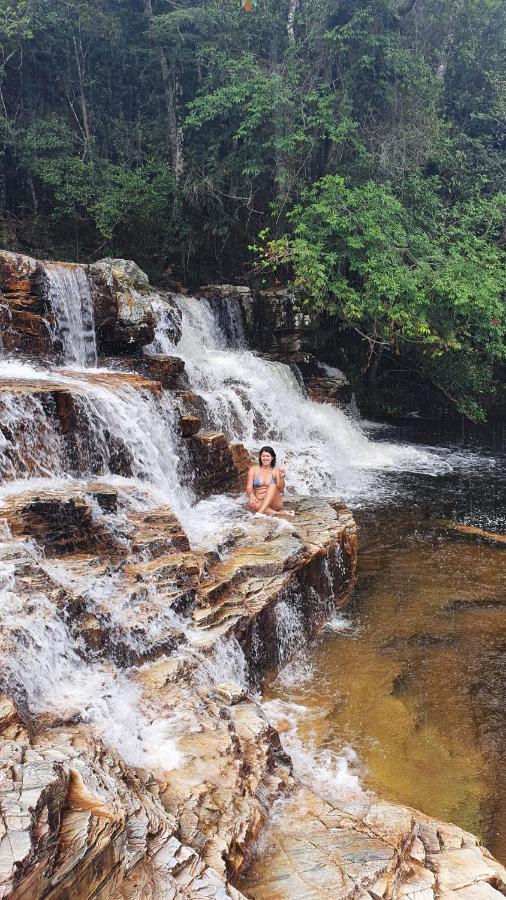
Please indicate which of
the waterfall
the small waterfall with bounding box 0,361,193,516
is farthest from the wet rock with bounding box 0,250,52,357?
the waterfall

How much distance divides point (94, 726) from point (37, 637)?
67 centimetres

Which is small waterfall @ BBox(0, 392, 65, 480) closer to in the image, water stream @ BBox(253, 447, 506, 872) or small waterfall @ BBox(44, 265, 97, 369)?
small waterfall @ BBox(44, 265, 97, 369)

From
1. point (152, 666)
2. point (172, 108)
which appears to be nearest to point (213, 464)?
point (152, 666)

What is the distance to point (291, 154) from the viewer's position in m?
12.8

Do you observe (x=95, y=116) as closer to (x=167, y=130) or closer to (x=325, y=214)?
(x=167, y=130)

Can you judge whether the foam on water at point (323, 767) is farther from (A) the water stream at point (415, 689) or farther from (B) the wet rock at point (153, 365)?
(B) the wet rock at point (153, 365)

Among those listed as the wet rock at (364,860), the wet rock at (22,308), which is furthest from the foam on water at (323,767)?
the wet rock at (22,308)

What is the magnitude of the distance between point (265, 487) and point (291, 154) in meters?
8.92

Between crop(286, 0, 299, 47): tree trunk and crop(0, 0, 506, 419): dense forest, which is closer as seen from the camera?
crop(0, 0, 506, 419): dense forest

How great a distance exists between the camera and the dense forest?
11.7m

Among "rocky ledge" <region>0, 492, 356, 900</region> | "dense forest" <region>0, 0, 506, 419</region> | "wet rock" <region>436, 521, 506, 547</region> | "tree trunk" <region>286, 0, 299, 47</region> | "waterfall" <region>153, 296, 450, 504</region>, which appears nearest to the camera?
"rocky ledge" <region>0, 492, 356, 900</region>

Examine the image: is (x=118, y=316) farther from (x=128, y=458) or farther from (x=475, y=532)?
(x=475, y=532)

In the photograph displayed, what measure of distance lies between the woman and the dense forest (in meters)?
5.40

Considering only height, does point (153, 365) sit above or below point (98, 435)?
above
